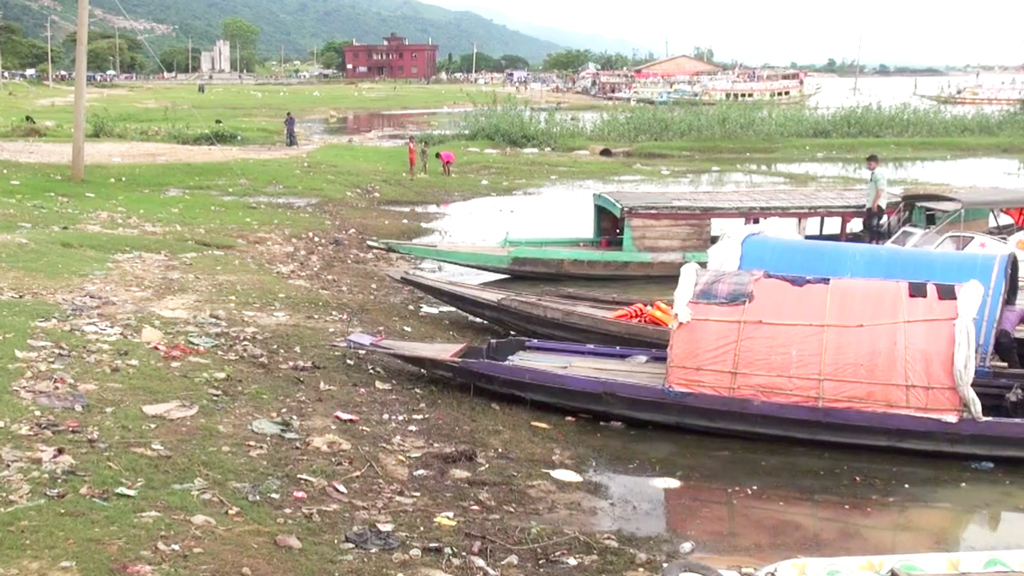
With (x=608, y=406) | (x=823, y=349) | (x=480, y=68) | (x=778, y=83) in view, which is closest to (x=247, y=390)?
(x=608, y=406)

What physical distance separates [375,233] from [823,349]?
1244cm

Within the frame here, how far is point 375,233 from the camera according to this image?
19984 millimetres

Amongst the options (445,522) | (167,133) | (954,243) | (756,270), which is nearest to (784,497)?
(756,270)

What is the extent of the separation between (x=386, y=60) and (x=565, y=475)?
368 ft

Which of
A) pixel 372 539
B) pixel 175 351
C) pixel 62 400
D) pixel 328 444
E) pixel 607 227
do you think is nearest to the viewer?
pixel 372 539

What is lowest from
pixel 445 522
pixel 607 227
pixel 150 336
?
pixel 445 522

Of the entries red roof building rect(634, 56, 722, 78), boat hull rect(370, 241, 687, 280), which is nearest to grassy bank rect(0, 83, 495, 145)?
boat hull rect(370, 241, 687, 280)

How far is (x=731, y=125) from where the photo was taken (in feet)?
143

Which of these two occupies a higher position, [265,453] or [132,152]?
[132,152]

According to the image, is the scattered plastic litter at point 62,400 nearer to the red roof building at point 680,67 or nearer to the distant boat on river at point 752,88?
the distant boat on river at point 752,88

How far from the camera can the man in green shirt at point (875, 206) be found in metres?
16.1

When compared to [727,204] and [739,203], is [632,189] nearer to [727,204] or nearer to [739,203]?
[739,203]

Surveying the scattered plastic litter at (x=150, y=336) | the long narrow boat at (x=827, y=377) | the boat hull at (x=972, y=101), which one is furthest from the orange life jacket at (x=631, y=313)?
the boat hull at (x=972, y=101)

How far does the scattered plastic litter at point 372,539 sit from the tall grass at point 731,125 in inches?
1324
